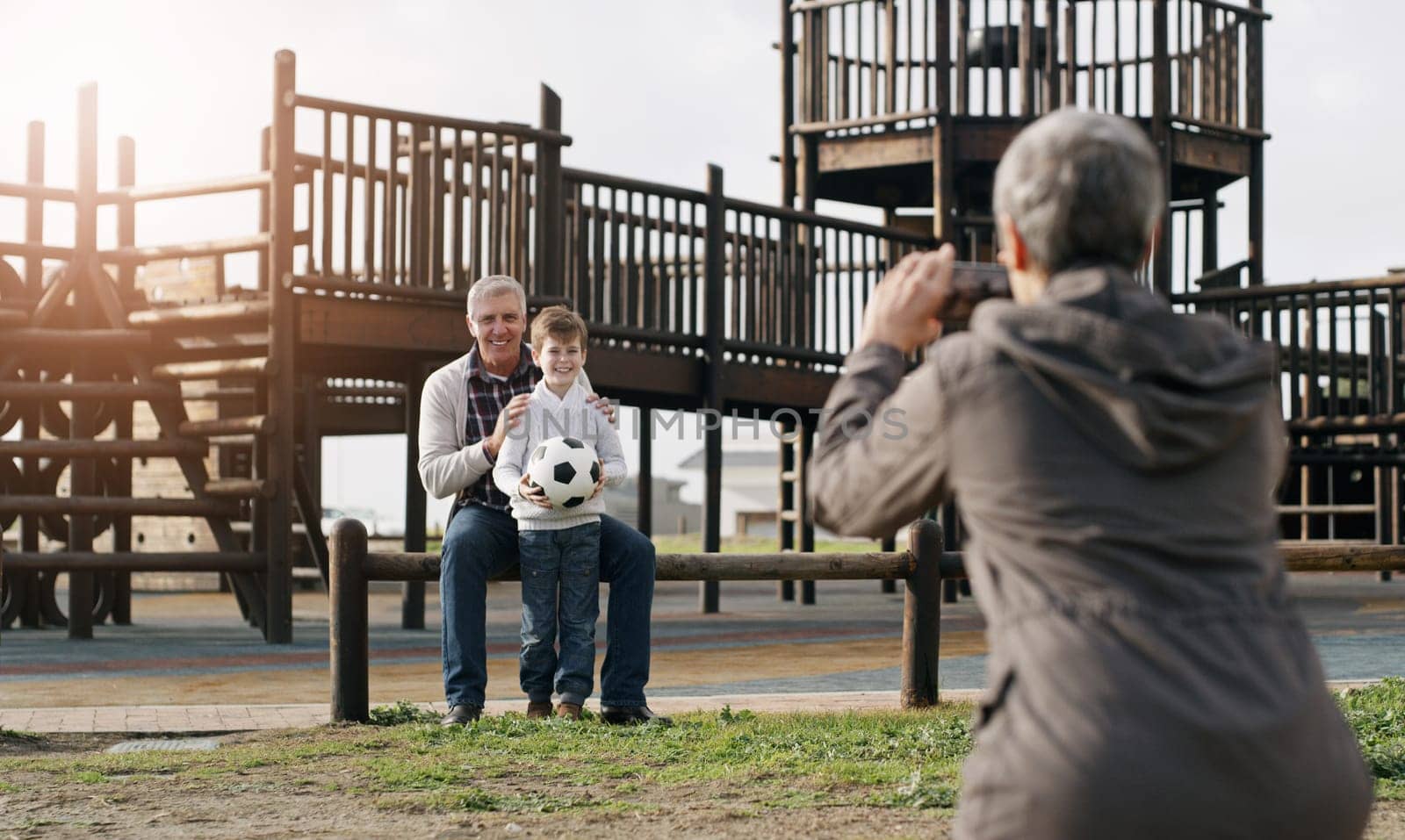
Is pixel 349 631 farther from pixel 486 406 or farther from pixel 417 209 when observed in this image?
pixel 417 209

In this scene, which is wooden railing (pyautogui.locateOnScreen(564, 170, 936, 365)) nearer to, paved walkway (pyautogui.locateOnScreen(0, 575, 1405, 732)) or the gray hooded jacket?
paved walkway (pyautogui.locateOnScreen(0, 575, 1405, 732))

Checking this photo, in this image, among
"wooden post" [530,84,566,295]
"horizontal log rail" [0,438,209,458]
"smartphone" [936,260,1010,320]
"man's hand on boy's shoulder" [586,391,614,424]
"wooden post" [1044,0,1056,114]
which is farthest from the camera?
"wooden post" [1044,0,1056,114]

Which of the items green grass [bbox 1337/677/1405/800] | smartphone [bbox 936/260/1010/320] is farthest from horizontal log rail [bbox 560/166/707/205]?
smartphone [bbox 936/260/1010/320]

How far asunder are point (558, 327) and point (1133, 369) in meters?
4.32

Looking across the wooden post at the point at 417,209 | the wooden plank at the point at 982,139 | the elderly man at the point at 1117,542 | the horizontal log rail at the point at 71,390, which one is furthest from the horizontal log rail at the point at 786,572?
the wooden plank at the point at 982,139

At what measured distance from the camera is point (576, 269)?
11.8 m

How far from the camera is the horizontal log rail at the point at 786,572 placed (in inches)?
249

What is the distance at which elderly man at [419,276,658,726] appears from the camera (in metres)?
6.12

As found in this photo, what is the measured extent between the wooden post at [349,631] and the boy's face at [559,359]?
3.01ft

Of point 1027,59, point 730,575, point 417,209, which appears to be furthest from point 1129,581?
point 1027,59

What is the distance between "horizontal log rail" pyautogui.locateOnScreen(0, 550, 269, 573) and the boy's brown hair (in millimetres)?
4841

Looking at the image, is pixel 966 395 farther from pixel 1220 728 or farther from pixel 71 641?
pixel 71 641

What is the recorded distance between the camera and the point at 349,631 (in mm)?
6340

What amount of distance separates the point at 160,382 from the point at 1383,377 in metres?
11.2
